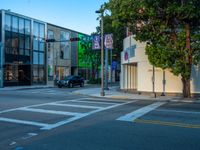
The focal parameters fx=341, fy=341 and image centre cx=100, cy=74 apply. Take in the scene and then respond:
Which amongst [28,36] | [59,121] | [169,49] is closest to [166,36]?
[169,49]

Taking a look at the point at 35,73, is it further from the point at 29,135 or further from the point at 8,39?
the point at 29,135

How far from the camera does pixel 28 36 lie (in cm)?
4681

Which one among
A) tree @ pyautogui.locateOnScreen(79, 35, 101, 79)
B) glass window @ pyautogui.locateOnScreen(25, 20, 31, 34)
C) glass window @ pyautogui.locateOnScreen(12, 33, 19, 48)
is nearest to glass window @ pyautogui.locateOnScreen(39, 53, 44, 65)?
glass window @ pyautogui.locateOnScreen(25, 20, 31, 34)

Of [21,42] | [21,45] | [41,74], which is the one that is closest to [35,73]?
[41,74]

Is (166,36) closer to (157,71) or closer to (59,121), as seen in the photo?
(157,71)

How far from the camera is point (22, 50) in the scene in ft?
149

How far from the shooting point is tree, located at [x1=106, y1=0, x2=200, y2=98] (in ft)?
71.4

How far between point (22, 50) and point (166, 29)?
26.8 meters

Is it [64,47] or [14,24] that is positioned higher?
[14,24]

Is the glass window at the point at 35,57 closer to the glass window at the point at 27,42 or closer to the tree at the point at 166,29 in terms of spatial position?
the glass window at the point at 27,42

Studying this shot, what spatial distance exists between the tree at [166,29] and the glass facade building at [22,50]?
22.4m

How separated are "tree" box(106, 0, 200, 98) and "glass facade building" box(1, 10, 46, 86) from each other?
22.4 metres

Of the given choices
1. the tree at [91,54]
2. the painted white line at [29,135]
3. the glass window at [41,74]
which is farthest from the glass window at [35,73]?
the painted white line at [29,135]

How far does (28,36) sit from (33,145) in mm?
40225
